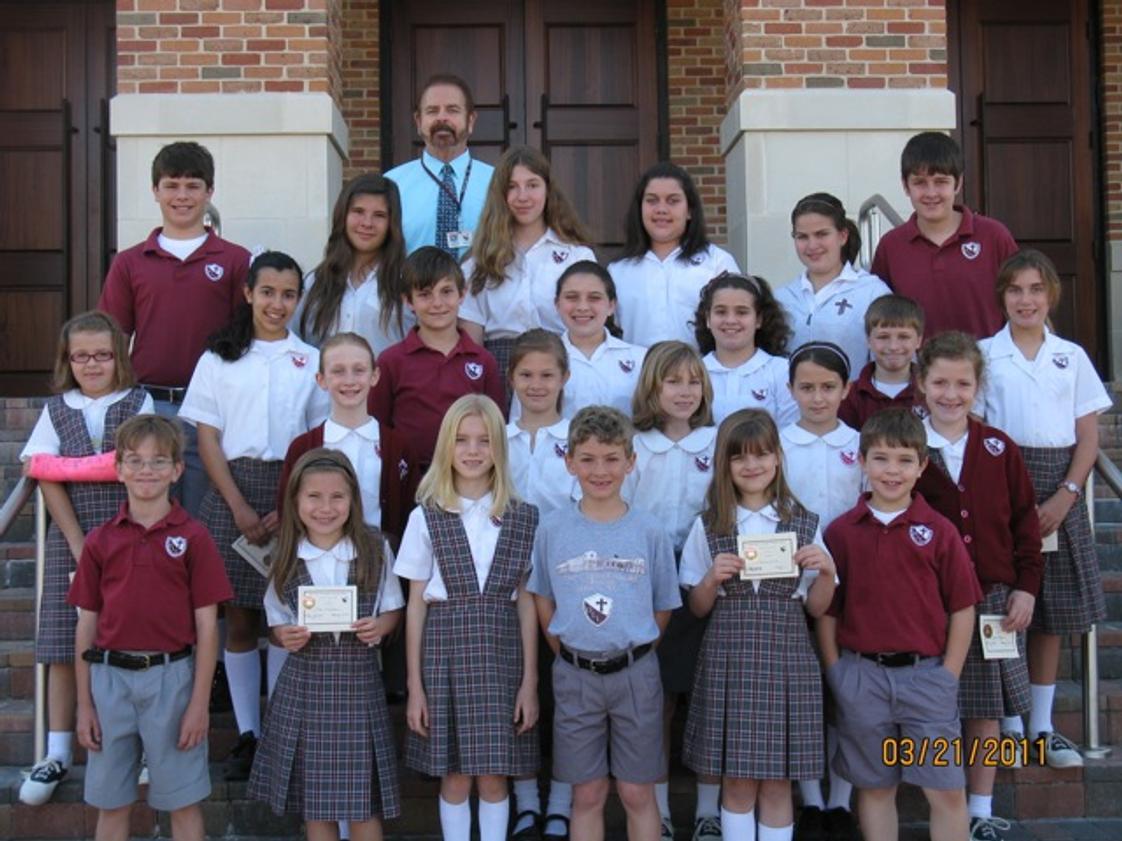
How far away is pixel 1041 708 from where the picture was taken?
16.5 ft

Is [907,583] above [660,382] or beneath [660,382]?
beneath

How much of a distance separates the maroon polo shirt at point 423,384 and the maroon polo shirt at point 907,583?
1598 millimetres

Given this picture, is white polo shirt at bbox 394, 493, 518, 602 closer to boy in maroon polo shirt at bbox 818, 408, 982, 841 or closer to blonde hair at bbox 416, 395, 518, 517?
blonde hair at bbox 416, 395, 518, 517

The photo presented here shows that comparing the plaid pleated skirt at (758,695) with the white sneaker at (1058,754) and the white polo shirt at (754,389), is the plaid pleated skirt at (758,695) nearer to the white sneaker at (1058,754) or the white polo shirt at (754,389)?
the white polo shirt at (754,389)

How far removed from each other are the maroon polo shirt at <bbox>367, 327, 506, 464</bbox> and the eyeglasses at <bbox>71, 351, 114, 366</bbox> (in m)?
1.00

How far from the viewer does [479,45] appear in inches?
→ 397

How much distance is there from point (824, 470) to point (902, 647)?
2.34 ft

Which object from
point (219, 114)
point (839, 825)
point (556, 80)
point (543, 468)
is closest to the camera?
point (839, 825)

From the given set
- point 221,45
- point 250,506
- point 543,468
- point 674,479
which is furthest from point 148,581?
point 221,45

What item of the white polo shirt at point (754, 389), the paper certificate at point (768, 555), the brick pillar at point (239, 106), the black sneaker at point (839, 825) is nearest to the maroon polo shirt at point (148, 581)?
the paper certificate at point (768, 555)

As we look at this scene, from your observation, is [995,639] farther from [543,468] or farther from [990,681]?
[543,468]

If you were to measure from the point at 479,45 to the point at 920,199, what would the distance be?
17.7 feet

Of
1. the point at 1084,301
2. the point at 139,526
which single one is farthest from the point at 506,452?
the point at 1084,301

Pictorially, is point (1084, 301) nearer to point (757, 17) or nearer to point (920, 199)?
point (757, 17)
